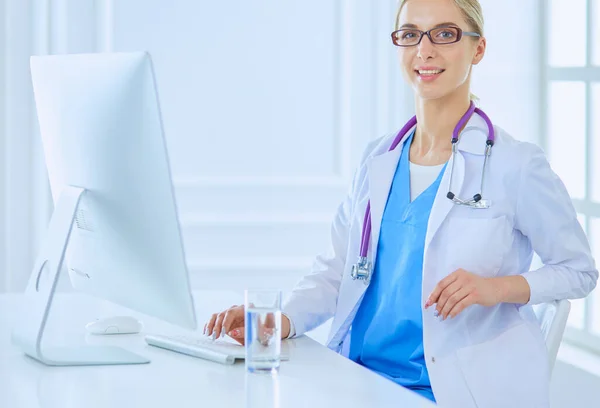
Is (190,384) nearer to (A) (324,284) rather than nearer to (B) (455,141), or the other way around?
(A) (324,284)

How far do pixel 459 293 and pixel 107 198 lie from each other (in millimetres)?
645

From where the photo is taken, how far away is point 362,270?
202 centimetres

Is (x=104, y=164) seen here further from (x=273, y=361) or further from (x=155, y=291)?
(x=273, y=361)

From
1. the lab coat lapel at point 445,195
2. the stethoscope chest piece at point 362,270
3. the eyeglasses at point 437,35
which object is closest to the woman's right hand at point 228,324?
the stethoscope chest piece at point 362,270

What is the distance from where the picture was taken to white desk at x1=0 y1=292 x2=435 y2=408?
143 centimetres

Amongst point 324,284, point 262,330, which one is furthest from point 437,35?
point 262,330

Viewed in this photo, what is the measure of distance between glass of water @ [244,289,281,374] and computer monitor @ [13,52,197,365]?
0.13 metres

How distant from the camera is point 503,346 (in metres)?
1.88

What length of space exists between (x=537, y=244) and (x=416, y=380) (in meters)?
0.36

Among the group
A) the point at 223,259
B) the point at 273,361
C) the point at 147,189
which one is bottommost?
the point at 223,259

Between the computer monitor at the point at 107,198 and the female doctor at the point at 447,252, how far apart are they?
10.7 inches

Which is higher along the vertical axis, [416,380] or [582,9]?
[582,9]

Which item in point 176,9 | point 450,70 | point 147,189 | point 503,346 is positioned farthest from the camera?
point 176,9

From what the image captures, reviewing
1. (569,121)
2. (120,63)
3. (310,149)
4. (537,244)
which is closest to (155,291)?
(120,63)
